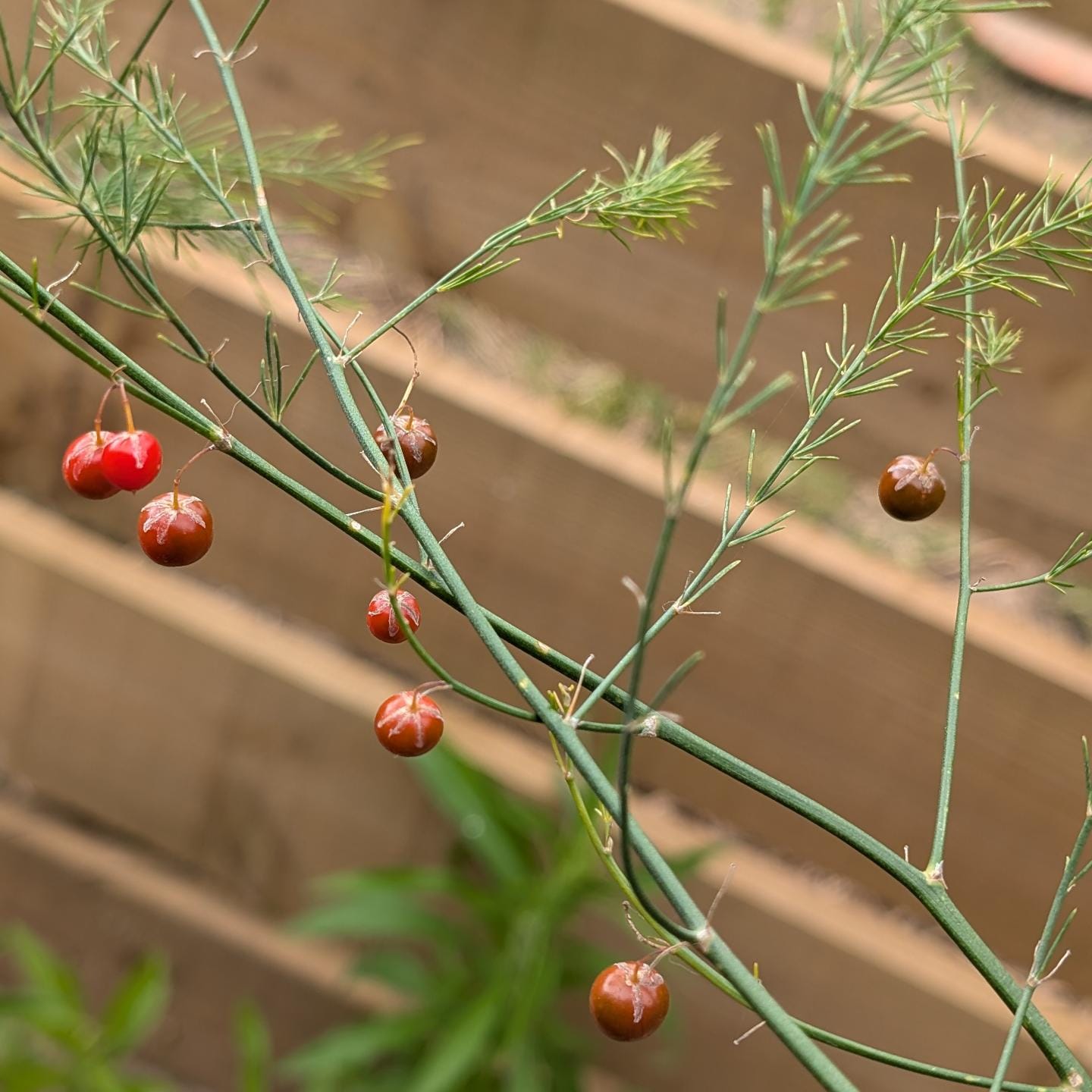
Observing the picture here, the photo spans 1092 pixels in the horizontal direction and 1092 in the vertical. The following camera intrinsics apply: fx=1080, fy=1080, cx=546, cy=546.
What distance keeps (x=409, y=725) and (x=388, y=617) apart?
0.09ft

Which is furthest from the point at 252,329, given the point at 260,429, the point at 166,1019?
the point at 166,1019

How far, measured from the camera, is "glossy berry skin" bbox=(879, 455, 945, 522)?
327 millimetres

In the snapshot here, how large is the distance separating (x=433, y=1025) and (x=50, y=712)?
1.60 feet

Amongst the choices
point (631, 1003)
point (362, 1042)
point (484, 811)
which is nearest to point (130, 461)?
point (631, 1003)

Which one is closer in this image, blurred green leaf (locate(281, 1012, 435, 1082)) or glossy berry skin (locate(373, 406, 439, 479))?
glossy berry skin (locate(373, 406, 439, 479))

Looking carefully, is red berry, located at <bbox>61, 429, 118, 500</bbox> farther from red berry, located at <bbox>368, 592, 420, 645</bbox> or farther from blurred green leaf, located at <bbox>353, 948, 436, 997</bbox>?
blurred green leaf, located at <bbox>353, 948, 436, 997</bbox>

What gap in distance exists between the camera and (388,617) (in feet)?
0.89

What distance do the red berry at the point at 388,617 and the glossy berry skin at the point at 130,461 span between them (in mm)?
65

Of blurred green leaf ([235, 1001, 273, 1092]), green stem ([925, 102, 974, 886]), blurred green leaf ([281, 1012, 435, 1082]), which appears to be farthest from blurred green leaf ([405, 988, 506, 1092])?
green stem ([925, 102, 974, 886])

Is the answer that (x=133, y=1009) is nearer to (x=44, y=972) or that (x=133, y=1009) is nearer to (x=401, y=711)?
(x=44, y=972)

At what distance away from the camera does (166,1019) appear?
1.23 m

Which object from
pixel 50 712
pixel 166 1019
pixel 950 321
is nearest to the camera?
pixel 950 321

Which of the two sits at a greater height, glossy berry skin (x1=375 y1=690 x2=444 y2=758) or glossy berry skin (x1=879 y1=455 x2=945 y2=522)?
glossy berry skin (x1=879 y1=455 x2=945 y2=522)

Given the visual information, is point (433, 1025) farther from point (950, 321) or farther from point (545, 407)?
point (950, 321)
